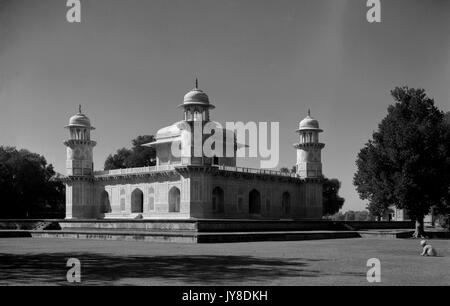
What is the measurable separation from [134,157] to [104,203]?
1405 cm

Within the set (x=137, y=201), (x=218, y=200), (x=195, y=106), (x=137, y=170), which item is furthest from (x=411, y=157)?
(x=137, y=201)

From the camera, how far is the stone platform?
2447cm

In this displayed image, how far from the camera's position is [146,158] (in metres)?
63.7

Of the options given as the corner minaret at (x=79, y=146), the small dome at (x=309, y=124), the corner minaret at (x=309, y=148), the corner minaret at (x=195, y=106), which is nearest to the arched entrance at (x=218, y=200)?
the corner minaret at (x=195, y=106)

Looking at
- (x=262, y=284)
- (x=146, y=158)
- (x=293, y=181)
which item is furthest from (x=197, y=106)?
(x=262, y=284)

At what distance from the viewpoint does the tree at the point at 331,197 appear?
72875 mm

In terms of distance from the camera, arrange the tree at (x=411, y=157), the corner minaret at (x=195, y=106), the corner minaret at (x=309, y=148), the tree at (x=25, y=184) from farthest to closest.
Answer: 1. the tree at (x=25, y=184)
2. the corner minaret at (x=309, y=148)
3. the corner minaret at (x=195, y=106)
4. the tree at (x=411, y=157)

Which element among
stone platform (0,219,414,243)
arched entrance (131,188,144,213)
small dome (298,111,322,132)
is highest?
small dome (298,111,322,132)

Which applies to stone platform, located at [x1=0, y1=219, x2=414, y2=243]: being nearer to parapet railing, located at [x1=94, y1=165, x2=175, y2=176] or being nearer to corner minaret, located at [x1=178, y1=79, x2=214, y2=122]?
parapet railing, located at [x1=94, y1=165, x2=175, y2=176]

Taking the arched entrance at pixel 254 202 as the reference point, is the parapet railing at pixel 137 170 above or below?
above

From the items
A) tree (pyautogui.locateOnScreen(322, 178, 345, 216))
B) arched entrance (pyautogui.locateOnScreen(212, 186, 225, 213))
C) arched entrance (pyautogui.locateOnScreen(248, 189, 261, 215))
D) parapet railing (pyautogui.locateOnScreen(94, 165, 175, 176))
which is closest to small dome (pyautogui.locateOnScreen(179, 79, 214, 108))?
parapet railing (pyautogui.locateOnScreen(94, 165, 175, 176))

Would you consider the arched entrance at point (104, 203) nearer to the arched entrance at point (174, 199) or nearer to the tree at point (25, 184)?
the arched entrance at point (174, 199)

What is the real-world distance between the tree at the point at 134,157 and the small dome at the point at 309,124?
825 inches

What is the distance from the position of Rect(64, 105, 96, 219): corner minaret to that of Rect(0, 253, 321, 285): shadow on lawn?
33.8 m
